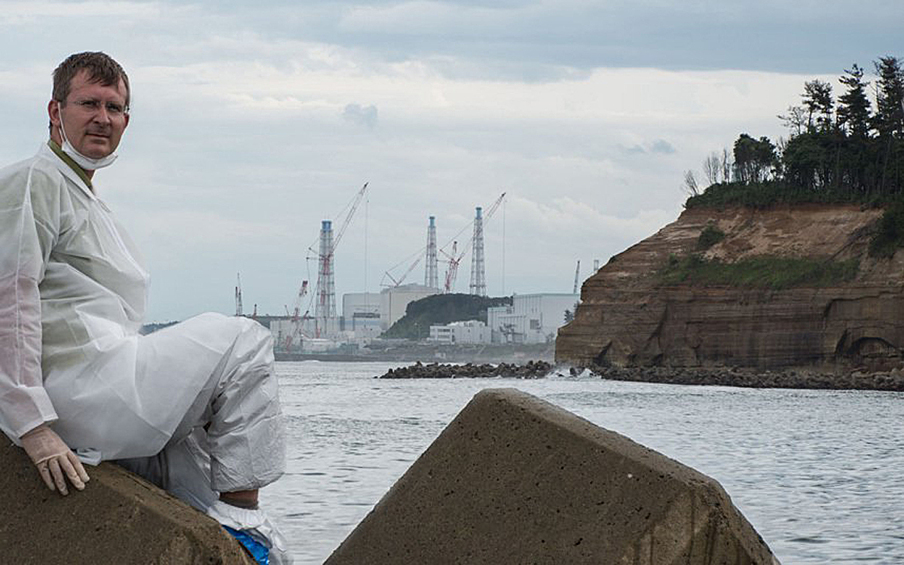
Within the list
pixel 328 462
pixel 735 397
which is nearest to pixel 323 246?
pixel 735 397

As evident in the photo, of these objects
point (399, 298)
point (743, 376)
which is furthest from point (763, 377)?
point (399, 298)

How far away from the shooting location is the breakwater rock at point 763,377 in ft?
177

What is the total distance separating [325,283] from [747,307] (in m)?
109

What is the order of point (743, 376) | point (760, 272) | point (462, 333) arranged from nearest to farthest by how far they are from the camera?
1. point (743, 376)
2. point (760, 272)
3. point (462, 333)

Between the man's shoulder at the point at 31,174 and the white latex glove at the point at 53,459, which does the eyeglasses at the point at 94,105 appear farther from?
the white latex glove at the point at 53,459

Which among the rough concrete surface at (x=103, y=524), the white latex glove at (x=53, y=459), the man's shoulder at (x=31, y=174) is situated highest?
the man's shoulder at (x=31, y=174)

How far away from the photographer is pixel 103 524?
318cm

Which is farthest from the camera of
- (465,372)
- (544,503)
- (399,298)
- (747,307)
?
(399,298)

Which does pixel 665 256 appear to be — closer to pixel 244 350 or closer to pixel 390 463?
pixel 390 463

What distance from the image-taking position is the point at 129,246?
142 inches

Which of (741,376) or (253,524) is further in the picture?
(741,376)

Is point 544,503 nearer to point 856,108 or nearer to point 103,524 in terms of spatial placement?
point 103,524

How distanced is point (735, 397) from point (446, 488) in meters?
41.4

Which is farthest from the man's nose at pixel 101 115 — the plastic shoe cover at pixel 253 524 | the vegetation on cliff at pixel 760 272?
the vegetation on cliff at pixel 760 272
